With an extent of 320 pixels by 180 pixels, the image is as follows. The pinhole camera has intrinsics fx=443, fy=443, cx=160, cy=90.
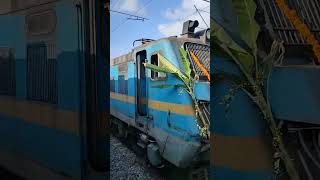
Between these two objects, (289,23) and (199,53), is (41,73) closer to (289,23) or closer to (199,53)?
(199,53)

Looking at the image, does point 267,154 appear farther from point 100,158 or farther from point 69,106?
point 69,106

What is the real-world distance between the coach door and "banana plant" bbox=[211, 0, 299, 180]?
2.07m

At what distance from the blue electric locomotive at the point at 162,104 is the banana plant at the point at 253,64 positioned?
0.88 m

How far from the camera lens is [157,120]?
171 inches

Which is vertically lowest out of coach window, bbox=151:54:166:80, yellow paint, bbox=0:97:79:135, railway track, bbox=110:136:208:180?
railway track, bbox=110:136:208:180

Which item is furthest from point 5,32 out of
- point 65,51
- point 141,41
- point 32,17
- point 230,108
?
point 230,108

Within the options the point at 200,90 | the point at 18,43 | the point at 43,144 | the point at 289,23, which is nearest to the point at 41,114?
the point at 43,144

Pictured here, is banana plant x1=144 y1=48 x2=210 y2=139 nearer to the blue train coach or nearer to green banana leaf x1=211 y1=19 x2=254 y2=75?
the blue train coach

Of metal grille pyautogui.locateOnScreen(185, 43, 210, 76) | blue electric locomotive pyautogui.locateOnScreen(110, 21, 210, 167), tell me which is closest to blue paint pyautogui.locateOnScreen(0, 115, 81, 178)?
blue electric locomotive pyautogui.locateOnScreen(110, 21, 210, 167)

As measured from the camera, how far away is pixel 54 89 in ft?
12.0

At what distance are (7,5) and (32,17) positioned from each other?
62 centimetres

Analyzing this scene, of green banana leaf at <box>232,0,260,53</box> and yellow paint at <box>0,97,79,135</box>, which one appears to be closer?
green banana leaf at <box>232,0,260,53</box>

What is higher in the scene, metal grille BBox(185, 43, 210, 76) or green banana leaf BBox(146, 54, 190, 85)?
metal grille BBox(185, 43, 210, 76)

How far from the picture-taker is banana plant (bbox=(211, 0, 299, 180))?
1.92 m
